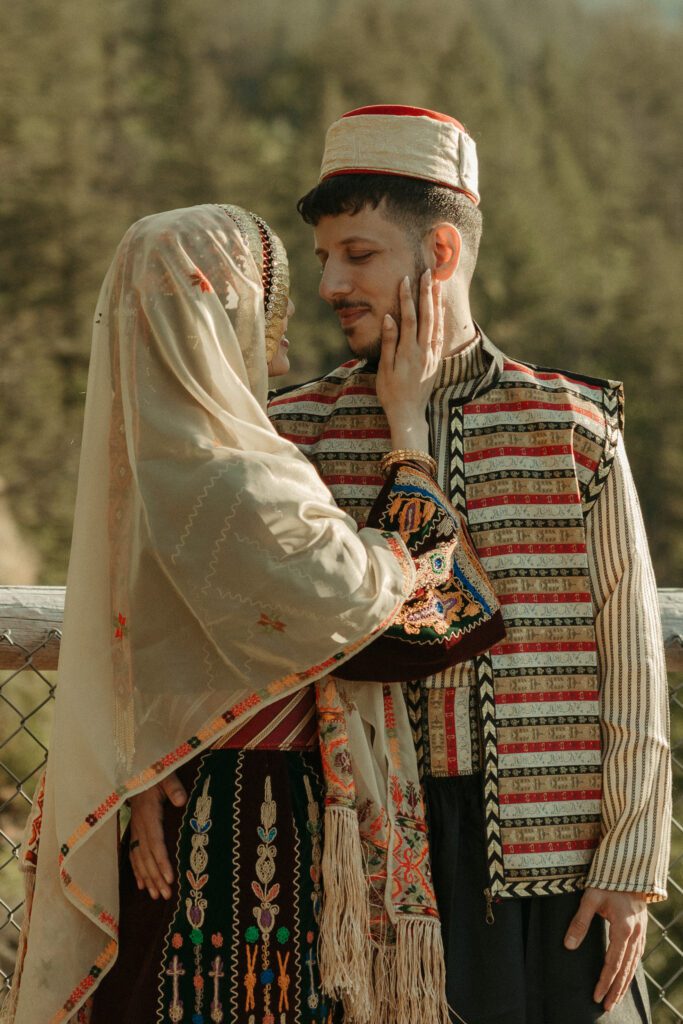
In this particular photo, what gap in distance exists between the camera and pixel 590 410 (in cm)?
247

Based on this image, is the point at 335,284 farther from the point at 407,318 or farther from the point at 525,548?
the point at 525,548

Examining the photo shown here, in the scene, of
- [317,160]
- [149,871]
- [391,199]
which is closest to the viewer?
[149,871]

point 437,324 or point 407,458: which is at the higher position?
point 437,324

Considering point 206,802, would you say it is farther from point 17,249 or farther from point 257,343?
point 17,249

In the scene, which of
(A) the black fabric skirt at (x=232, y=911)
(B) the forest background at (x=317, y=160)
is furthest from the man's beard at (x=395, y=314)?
(B) the forest background at (x=317, y=160)

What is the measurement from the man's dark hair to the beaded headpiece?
274 millimetres

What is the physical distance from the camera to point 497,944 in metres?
2.25

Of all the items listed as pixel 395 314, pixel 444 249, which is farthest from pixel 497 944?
pixel 444 249

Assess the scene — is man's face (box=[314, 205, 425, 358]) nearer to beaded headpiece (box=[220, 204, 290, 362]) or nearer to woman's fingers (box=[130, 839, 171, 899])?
beaded headpiece (box=[220, 204, 290, 362])

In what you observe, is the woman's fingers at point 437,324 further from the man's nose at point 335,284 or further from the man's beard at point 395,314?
the man's nose at point 335,284

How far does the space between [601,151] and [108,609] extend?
25363mm

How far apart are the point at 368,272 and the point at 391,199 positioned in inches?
6.0

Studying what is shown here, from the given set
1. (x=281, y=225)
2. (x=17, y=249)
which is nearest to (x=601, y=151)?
(x=281, y=225)

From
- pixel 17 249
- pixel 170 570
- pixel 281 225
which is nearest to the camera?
pixel 170 570
